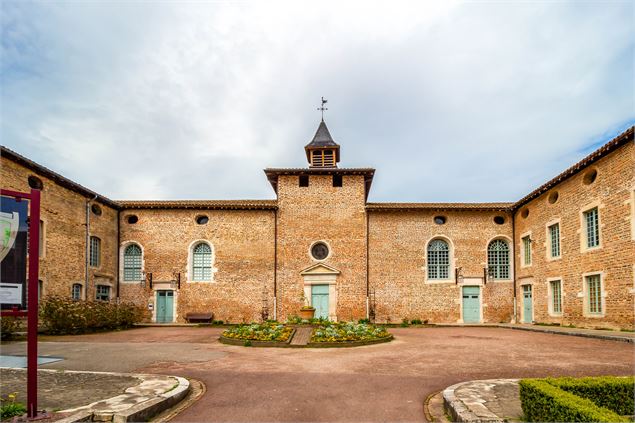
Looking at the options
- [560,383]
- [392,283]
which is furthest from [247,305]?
[560,383]

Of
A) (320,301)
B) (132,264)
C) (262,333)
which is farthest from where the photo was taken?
(132,264)

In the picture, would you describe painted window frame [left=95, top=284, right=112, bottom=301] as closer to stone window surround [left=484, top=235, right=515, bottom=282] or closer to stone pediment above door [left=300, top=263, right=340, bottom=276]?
stone pediment above door [left=300, top=263, right=340, bottom=276]

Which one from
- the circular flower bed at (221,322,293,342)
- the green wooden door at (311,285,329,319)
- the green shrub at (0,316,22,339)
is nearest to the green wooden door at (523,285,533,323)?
the green wooden door at (311,285,329,319)

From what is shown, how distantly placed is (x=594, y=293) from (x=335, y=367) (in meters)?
12.3

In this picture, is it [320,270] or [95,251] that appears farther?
[320,270]

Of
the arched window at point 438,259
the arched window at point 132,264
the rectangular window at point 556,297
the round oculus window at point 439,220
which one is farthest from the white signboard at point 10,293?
the round oculus window at point 439,220

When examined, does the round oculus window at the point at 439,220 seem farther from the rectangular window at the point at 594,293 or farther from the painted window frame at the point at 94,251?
the painted window frame at the point at 94,251

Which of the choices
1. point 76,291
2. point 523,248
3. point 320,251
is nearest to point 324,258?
point 320,251

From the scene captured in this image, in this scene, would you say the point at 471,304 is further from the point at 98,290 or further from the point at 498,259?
the point at 98,290

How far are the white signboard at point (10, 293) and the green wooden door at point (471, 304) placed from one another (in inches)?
840

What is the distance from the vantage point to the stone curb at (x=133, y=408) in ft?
18.4

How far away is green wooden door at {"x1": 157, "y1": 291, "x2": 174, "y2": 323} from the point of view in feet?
76.4

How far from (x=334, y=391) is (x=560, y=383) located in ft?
11.3

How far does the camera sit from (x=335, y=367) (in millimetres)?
9586
